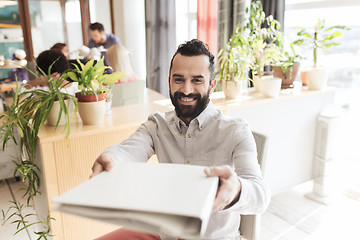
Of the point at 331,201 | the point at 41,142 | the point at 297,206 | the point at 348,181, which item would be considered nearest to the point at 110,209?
the point at 41,142

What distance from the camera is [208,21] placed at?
13.1 feet

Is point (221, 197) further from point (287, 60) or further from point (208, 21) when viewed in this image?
point (208, 21)

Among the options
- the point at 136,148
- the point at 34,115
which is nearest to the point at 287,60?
the point at 136,148

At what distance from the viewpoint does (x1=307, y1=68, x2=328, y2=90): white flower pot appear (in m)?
2.44

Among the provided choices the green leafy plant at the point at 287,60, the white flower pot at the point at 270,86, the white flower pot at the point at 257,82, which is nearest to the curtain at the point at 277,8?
Answer: the green leafy plant at the point at 287,60

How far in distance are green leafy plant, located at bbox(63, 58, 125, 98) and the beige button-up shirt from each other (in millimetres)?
491

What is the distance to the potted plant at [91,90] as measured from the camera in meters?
1.62

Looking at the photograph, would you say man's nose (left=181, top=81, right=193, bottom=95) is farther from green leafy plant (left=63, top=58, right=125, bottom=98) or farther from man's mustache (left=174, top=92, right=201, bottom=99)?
green leafy plant (left=63, top=58, right=125, bottom=98)

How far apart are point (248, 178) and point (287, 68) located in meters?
1.57

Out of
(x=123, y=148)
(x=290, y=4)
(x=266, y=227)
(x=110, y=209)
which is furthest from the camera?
(x=290, y=4)

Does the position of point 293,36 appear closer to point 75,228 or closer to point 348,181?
point 348,181

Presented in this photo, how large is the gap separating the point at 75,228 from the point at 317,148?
1.93 meters

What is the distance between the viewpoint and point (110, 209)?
→ 72 centimetres

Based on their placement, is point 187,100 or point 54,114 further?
→ point 54,114
